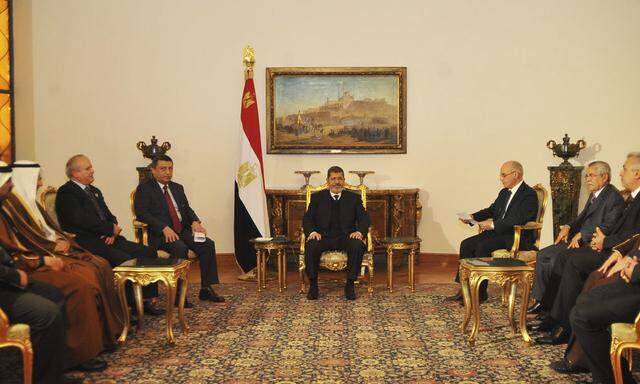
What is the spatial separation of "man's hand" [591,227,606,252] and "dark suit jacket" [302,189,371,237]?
8.26ft

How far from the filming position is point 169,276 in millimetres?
5078

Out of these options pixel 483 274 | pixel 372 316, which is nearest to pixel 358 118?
pixel 372 316

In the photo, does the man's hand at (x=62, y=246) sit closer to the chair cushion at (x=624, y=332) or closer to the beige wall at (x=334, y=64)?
the beige wall at (x=334, y=64)

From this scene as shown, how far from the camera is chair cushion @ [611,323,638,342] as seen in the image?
362cm

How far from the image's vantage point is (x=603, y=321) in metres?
3.85

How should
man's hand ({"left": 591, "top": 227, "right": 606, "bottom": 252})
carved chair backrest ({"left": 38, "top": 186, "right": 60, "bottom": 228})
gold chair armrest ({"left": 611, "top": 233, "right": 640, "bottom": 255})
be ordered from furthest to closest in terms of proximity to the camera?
carved chair backrest ({"left": 38, "top": 186, "right": 60, "bottom": 228}) → man's hand ({"left": 591, "top": 227, "right": 606, "bottom": 252}) → gold chair armrest ({"left": 611, "top": 233, "right": 640, "bottom": 255})

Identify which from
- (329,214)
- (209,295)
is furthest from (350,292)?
(209,295)

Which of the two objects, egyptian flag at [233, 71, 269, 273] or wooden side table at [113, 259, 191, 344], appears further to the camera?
egyptian flag at [233, 71, 269, 273]

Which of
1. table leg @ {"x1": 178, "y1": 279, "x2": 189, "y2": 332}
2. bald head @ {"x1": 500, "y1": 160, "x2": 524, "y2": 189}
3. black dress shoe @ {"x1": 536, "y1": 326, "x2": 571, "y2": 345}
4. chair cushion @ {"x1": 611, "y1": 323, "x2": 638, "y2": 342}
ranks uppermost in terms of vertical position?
bald head @ {"x1": 500, "y1": 160, "x2": 524, "y2": 189}

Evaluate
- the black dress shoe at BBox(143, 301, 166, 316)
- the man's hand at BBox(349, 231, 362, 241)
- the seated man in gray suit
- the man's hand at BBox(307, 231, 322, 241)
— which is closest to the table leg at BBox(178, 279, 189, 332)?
the black dress shoe at BBox(143, 301, 166, 316)

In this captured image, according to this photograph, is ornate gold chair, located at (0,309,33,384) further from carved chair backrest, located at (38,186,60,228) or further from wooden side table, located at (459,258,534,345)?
wooden side table, located at (459,258,534,345)

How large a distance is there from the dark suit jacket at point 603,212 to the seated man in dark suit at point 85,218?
3930 mm

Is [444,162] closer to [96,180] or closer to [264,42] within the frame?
[264,42]

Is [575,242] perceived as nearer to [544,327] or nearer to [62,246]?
[544,327]
